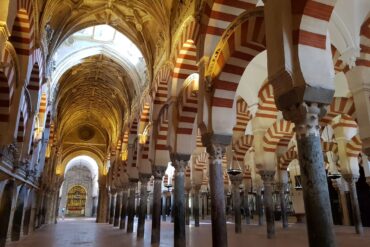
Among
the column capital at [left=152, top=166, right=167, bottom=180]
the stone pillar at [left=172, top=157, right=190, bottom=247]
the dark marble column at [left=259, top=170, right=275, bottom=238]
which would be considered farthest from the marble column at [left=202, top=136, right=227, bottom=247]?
the dark marble column at [left=259, top=170, right=275, bottom=238]

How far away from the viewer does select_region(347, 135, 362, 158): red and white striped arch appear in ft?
34.7

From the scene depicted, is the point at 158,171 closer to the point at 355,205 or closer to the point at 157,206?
the point at 157,206

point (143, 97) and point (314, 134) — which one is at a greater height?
point (143, 97)

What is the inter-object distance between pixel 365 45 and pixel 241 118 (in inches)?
214

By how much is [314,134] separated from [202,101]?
2.91m

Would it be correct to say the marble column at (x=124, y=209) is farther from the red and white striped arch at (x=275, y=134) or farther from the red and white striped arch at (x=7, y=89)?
the red and white striped arch at (x=7, y=89)

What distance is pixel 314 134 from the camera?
3240 millimetres

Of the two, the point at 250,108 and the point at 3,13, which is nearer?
the point at 3,13

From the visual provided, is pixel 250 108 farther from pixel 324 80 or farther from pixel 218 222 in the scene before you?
pixel 324 80

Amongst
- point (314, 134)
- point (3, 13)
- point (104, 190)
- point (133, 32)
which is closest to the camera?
point (314, 134)

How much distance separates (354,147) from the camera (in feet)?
34.7

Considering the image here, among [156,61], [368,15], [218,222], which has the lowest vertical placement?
[218,222]

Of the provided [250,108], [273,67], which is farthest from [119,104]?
[273,67]

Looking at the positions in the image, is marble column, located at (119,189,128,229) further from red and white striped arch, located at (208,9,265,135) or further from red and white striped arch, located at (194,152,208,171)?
red and white striped arch, located at (208,9,265,135)
